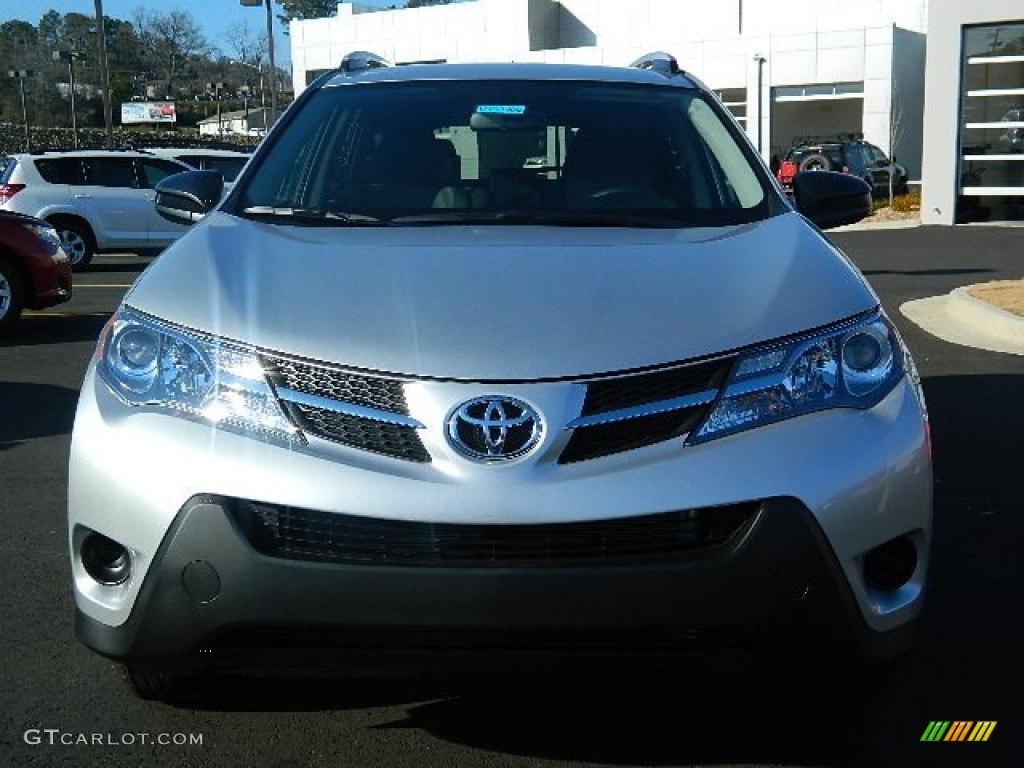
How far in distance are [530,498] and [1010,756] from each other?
1.48 m

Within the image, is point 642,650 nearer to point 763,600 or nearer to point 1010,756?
point 763,600

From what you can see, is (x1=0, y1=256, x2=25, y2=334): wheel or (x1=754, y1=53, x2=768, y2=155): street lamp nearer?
(x1=0, y1=256, x2=25, y2=334): wheel

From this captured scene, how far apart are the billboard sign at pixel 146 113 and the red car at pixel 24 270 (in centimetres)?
8166

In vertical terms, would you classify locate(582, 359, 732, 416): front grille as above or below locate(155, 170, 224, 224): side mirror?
below

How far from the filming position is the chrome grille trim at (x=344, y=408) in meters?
2.79

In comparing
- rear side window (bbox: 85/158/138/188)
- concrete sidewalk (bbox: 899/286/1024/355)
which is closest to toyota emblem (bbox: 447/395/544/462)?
concrete sidewalk (bbox: 899/286/1024/355)

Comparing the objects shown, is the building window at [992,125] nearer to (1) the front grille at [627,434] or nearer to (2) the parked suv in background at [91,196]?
(2) the parked suv in background at [91,196]

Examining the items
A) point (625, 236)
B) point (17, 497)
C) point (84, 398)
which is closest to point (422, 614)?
point (84, 398)

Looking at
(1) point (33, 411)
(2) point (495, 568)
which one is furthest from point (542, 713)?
(1) point (33, 411)

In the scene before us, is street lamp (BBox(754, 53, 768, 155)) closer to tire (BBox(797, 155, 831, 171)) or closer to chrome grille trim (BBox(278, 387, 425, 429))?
tire (BBox(797, 155, 831, 171))

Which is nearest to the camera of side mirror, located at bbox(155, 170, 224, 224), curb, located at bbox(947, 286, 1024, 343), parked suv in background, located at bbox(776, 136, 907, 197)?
side mirror, located at bbox(155, 170, 224, 224)

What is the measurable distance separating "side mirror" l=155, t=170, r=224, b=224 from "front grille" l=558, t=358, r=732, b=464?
7.58ft

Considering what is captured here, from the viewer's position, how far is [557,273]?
3.25 m

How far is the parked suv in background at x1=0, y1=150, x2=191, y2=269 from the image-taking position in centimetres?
1894
